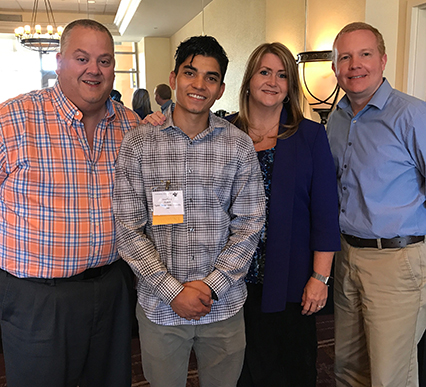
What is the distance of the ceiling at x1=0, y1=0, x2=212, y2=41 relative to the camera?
3.16 meters

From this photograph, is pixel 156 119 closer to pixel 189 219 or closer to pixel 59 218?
pixel 189 219

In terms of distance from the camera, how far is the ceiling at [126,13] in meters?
3.16

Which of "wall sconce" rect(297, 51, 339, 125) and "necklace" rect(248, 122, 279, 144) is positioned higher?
"wall sconce" rect(297, 51, 339, 125)

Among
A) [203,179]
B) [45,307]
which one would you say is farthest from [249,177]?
[45,307]

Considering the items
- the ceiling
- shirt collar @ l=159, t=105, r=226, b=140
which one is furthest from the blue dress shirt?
the ceiling

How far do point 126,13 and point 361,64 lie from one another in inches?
85.7

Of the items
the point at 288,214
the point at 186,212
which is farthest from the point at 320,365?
the point at 186,212

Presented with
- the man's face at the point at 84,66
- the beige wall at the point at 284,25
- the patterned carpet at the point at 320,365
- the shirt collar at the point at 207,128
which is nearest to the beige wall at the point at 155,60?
the beige wall at the point at 284,25

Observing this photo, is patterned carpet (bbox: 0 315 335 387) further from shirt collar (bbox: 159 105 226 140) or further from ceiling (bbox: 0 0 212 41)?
ceiling (bbox: 0 0 212 41)

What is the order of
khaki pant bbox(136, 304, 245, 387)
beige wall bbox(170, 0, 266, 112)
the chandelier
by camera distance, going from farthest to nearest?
beige wall bbox(170, 0, 266, 112)
the chandelier
khaki pant bbox(136, 304, 245, 387)

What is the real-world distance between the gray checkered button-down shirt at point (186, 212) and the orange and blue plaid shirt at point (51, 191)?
0.15m

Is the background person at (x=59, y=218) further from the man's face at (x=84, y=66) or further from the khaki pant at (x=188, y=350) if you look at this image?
the khaki pant at (x=188, y=350)

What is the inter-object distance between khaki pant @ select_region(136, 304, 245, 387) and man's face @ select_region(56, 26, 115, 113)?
89 cm

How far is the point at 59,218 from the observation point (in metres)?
1.62
